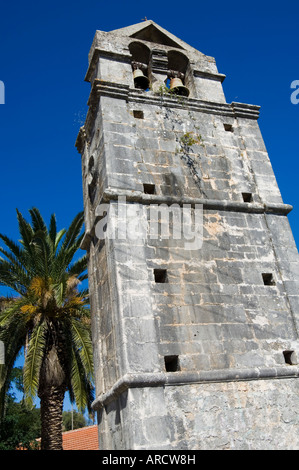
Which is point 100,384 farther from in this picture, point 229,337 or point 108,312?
point 229,337

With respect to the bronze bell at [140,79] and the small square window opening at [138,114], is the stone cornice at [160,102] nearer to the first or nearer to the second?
the small square window opening at [138,114]

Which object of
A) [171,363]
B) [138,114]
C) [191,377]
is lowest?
[191,377]

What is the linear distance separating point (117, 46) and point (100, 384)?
21.1ft

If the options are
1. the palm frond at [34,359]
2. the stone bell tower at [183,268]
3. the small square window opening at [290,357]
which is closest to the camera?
the stone bell tower at [183,268]

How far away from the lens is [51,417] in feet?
34.5

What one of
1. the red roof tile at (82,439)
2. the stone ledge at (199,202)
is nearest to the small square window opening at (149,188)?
the stone ledge at (199,202)

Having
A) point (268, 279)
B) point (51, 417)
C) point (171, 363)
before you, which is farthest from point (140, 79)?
point (51, 417)

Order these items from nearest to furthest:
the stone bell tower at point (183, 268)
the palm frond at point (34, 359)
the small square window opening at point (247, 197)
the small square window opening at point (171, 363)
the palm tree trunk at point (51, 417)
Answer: the stone bell tower at point (183, 268)
the small square window opening at point (171, 363)
the small square window opening at point (247, 197)
the palm frond at point (34, 359)
the palm tree trunk at point (51, 417)

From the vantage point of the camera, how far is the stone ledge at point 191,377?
5.45 metres

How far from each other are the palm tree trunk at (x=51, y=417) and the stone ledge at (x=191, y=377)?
467 centimetres

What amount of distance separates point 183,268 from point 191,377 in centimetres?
161

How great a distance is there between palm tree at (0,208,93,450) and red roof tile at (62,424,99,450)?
6.44 meters

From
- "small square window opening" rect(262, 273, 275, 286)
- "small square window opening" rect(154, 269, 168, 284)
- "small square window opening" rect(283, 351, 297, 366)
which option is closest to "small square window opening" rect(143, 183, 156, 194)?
"small square window opening" rect(154, 269, 168, 284)

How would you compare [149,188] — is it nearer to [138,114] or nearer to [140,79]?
[138,114]
